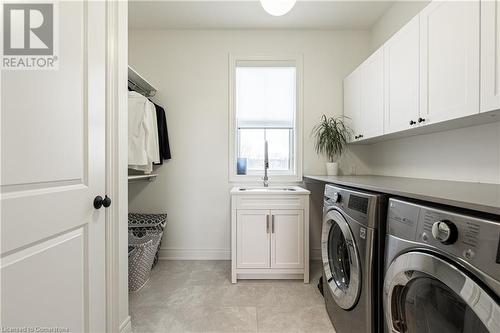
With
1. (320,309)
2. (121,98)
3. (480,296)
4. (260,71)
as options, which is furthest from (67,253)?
(260,71)

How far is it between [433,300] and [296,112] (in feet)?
7.26

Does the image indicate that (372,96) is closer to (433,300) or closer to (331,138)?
(331,138)

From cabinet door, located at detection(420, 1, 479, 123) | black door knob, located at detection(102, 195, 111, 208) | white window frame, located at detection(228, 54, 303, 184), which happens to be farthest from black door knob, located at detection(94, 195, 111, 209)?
cabinet door, located at detection(420, 1, 479, 123)

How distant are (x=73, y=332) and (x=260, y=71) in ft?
8.94

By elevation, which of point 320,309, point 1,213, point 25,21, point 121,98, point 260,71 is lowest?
point 320,309

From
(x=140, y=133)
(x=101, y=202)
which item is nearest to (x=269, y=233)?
(x=101, y=202)

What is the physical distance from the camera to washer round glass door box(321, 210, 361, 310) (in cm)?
122

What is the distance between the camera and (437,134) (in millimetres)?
1723

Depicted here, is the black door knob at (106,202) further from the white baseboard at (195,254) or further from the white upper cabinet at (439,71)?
the white upper cabinet at (439,71)

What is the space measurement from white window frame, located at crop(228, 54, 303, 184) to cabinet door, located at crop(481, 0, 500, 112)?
1685 mm

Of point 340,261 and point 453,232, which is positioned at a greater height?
point 453,232

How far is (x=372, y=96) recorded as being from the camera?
205cm

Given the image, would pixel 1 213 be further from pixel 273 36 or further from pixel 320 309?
pixel 273 36

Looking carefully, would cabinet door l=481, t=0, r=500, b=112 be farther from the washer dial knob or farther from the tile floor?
the tile floor
